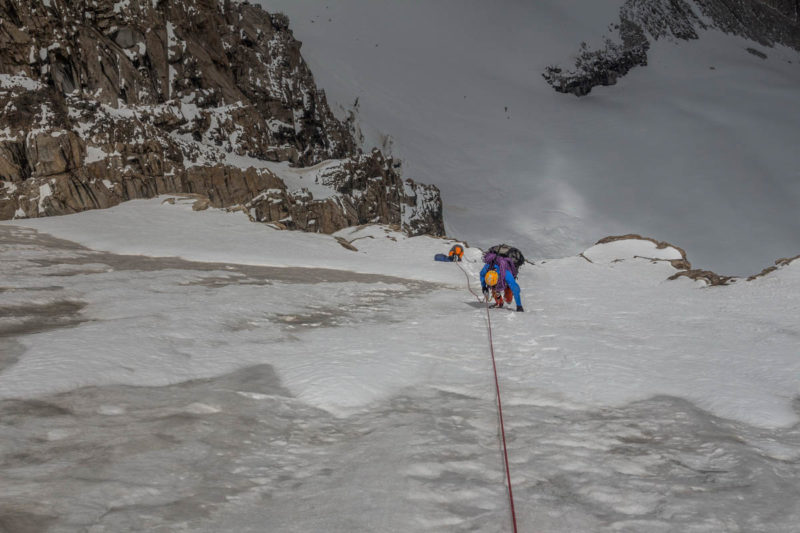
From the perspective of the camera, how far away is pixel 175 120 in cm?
3769

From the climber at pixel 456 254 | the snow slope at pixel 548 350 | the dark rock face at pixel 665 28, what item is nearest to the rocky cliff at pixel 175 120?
the climber at pixel 456 254

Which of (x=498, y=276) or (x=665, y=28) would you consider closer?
(x=498, y=276)

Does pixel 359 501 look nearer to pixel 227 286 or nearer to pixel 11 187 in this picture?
pixel 227 286

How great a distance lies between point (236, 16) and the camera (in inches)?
1855

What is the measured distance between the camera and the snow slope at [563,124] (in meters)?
55.3

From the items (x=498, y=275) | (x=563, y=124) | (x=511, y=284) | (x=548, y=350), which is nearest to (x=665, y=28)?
(x=563, y=124)

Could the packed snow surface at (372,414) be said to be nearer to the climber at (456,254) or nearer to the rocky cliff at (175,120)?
the climber at (456,254)

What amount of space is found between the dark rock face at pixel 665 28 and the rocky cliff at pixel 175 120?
42.0m

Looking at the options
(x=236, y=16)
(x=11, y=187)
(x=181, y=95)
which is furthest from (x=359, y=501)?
(x=236, y=16)

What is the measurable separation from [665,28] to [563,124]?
3386cm

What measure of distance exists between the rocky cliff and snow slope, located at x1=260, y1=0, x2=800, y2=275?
11.9 meters

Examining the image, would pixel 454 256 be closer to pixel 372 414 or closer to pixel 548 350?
pixel 548 350

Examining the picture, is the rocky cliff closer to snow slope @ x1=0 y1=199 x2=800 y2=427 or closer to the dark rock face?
snow slope @ x1=0 y1=199 x2=800 y2=427

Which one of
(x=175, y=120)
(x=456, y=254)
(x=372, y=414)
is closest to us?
(x=372, y=414)
